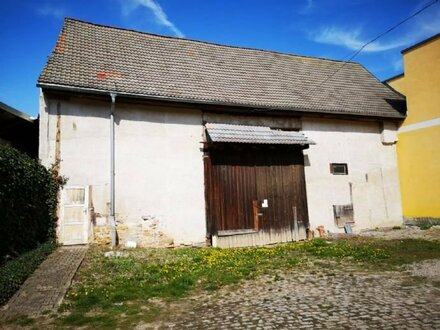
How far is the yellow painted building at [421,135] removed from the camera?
1375 cm

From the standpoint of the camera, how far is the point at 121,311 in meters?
5.44

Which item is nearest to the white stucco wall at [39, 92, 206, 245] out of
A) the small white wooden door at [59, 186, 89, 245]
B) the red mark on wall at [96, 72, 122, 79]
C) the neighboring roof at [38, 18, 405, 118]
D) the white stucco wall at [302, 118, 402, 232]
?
the small white wooden door at [59, 186, 89, 245]

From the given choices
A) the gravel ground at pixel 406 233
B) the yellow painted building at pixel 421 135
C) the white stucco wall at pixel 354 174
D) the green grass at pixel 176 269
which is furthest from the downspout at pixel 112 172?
the yellow painted building at pixel 421 135

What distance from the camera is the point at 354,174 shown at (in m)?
14.2

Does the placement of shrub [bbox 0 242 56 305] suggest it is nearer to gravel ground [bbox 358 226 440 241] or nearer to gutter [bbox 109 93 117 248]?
gutter [bbox 109 93 117 248]

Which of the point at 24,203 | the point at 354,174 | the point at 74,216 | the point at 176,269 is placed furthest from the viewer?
the point at 354,174

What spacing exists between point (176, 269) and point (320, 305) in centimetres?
360

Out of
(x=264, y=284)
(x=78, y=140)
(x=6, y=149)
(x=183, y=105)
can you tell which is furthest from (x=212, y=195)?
(x=6, y=149)

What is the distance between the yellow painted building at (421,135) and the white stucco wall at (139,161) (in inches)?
352

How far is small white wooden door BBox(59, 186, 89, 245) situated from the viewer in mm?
10016

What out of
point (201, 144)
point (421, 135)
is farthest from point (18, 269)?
point (421, 135)

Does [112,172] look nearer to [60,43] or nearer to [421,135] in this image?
[60,43]

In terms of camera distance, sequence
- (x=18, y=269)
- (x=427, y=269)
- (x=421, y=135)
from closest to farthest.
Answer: (x=18, y=269), (x=427, y=269), (x=421, y=135)

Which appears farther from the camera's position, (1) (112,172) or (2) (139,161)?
(2) (139,161)
